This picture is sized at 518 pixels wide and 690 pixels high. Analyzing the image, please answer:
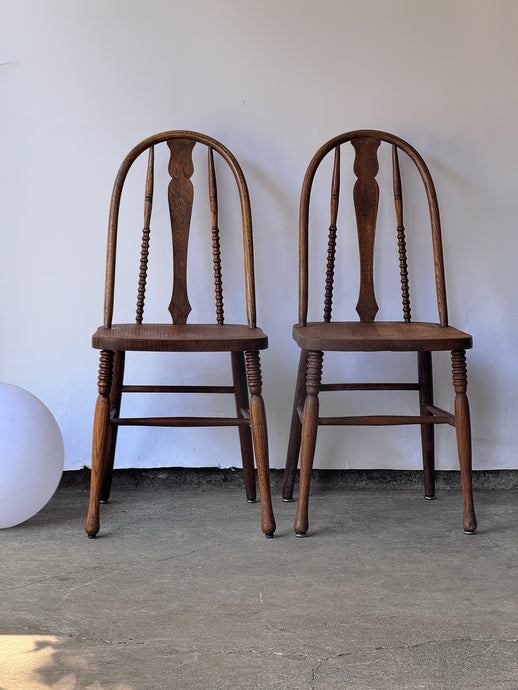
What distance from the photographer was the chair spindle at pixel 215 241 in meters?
2.27

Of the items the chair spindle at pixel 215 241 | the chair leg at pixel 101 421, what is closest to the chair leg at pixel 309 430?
the chair spindle at pixel 215 241

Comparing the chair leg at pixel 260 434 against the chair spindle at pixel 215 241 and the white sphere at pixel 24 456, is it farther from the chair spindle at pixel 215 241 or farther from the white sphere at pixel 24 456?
the white sphere at pixel 24 456

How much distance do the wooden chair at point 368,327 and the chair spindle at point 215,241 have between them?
0.23 metres

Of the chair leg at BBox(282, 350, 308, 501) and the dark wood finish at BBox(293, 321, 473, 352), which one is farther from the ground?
the dark wood finish at BBox(293, 321, 473, 352)

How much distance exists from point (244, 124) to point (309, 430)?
3.15 feet

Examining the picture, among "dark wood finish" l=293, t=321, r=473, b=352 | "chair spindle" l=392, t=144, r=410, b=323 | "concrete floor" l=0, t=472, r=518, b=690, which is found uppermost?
"chair spindle" l=392, t=144, r=410, b=323

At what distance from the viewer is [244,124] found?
238 centimetres

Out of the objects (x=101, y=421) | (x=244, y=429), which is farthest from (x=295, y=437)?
(x=101, y=421)

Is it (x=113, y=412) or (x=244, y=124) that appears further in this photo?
(x=244, y=124)

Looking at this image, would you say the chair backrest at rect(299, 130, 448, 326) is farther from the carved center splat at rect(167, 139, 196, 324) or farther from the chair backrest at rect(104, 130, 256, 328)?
the carved center splat at rect(167, 139, 196, 324)

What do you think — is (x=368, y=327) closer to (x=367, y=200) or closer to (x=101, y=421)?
(x=367, y=200)

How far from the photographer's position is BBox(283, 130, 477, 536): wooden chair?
2.00 m

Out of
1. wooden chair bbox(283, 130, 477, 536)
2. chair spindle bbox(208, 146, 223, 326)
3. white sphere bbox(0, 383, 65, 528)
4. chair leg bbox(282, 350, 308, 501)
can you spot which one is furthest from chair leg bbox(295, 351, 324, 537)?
white sphere bbox(0, 383, 65, 528)

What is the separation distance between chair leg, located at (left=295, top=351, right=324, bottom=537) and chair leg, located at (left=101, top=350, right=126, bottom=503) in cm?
54
